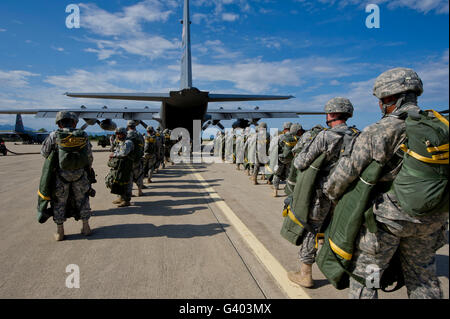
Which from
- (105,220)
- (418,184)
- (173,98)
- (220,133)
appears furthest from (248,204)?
(220,133)

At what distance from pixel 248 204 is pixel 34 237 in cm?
434

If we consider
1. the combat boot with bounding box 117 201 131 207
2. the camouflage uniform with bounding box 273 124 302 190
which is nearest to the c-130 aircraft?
the camouflage uniform with bounding box 273 124 302 190

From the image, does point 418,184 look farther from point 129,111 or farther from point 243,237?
point 129,111

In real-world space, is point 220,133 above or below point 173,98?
below

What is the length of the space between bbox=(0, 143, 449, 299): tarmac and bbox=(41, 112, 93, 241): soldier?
0.45 meters

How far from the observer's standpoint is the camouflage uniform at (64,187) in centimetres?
390

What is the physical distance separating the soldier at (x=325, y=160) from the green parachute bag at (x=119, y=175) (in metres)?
4.31

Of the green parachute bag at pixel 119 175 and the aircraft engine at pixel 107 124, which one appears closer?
the green parachute bag at pixel 119 175

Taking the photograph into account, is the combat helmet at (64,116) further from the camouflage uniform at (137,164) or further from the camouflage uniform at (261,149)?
the camouflage uniform at (261,149)

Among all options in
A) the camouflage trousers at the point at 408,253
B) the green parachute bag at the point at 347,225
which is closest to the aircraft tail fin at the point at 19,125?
the green parachute bag at the point at 347,225

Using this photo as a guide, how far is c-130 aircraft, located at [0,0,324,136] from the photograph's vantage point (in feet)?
45.3

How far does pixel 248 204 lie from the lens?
Result: 6.14 m

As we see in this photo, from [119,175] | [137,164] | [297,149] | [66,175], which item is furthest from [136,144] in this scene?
[297,149]

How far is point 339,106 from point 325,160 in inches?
26.3
